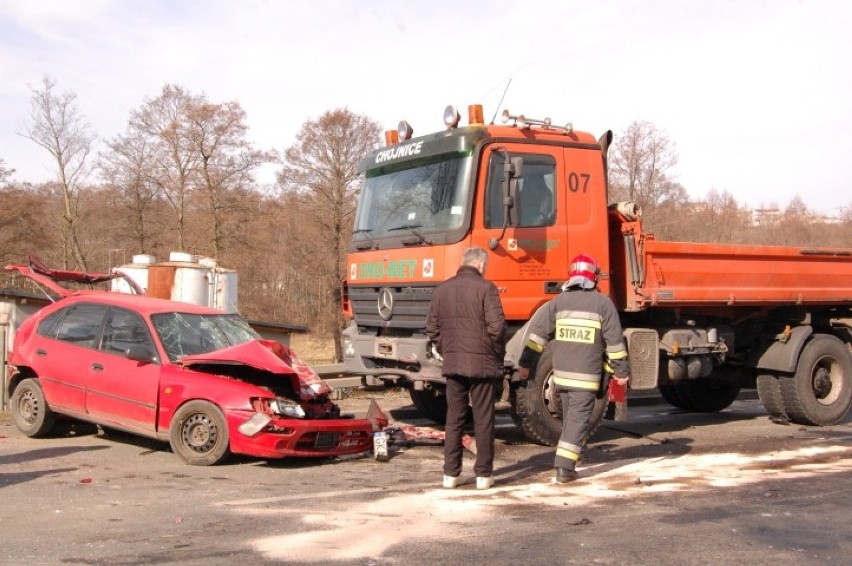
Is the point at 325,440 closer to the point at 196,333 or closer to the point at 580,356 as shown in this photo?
the point at 196,333

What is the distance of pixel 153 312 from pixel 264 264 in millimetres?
24013

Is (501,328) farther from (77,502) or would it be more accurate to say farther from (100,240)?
(100,240)

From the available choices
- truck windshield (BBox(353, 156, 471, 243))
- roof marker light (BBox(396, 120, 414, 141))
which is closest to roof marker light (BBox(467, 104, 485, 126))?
truck windshield (BBox(353, 156, 471, 243))

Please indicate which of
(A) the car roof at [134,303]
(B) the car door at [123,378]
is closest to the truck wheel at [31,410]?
(B) the car door at [123,378]

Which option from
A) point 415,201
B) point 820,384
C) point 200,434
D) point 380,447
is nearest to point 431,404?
point 380,447

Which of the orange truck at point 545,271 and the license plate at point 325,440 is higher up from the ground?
the orange truck at point 545,271

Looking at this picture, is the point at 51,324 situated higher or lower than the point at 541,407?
higher

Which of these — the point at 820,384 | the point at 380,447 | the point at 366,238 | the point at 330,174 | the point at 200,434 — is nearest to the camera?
the point at 200,434

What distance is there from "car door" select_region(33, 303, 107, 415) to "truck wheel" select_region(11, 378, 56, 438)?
99 millimetres

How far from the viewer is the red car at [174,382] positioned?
6.93m

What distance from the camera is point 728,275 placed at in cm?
912

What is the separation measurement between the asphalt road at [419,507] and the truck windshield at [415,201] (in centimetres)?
222

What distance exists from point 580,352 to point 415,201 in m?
2.62

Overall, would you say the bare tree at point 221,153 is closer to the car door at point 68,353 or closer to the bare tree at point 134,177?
the bare tree at point 134,177
